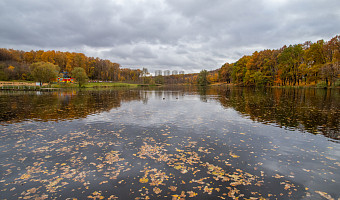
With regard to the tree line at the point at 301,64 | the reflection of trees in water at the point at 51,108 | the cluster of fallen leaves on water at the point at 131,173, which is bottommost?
the cluster of fallen leaves on water at the point at 131,173

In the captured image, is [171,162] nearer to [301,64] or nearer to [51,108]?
[51,108]

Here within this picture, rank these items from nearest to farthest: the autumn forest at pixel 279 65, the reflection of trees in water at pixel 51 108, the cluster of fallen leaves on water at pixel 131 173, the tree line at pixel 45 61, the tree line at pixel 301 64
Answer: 1. the cluster of fallen leaves on water at pixel 131 173
2. the reflection of trees in water at pixel 51 108
3. the tree line at pixel 301 64
4. the autumn forest at pixel 279 65
5. the tree line at pixel 45 61

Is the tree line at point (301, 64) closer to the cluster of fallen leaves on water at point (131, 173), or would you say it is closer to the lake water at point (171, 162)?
the lake water at point (171, 162)

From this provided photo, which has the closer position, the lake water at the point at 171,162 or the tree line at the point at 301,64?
the lake water at the point at 171,162

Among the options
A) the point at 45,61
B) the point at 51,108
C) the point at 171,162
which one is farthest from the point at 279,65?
the point at 45,61

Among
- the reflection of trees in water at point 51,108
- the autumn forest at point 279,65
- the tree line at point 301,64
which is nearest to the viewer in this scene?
the reflection of trees in water at point 51,108

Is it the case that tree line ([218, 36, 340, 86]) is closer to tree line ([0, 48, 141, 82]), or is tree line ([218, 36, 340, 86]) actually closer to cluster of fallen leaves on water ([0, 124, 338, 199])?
cluster of fallen leaves on water ([0, 124, 338, 199])

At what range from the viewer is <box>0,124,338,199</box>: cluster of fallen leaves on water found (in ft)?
16.8

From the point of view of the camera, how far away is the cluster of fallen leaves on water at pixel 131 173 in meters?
5.11

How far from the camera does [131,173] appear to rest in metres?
6.12

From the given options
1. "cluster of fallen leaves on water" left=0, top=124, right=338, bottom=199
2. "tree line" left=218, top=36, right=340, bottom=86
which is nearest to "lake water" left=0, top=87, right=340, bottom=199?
"cluster of fallen leaves on water" left=0, top=124, right=338, bottom=199

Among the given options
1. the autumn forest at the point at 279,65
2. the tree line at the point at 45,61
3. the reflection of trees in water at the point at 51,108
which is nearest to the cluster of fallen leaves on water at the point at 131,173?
the reflection of trees in water at the point at 51,108

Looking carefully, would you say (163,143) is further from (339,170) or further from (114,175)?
(339,170)

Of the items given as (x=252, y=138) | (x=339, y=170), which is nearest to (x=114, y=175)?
(x=252, y=138)
